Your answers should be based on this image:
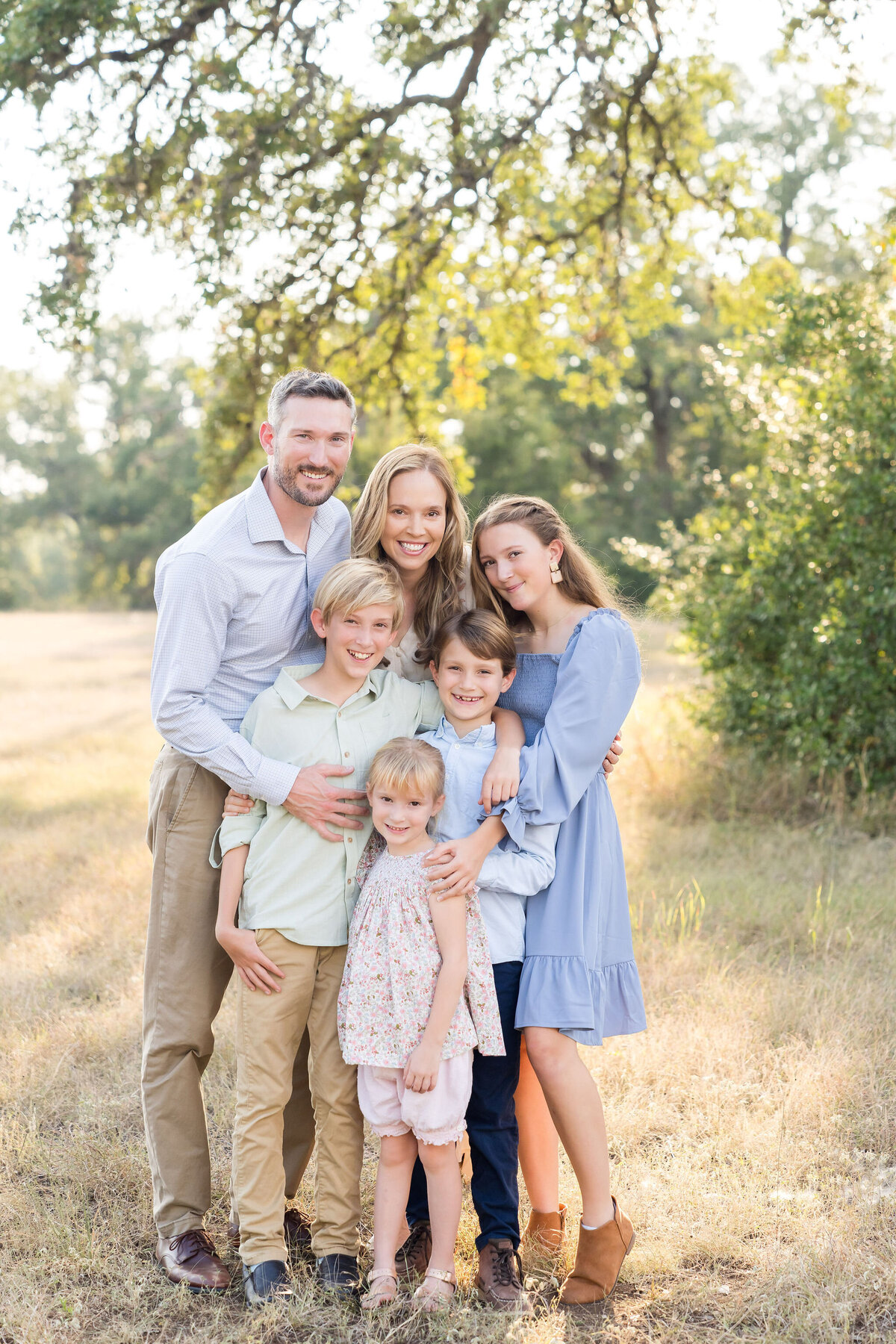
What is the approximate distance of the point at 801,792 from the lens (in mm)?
7406

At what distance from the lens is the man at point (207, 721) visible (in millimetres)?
2955

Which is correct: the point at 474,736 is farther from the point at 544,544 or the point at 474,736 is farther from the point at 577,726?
the point at 544,544

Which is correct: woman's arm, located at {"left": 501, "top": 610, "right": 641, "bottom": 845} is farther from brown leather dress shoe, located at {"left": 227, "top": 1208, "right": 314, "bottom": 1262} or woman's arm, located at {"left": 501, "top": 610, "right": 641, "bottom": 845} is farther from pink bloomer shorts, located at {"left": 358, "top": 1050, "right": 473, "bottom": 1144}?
brown leather dress shoe, located at {"left": 227, "top": 1208, "right": 314, "bottom": 1262}

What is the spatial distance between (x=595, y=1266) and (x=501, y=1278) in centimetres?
25

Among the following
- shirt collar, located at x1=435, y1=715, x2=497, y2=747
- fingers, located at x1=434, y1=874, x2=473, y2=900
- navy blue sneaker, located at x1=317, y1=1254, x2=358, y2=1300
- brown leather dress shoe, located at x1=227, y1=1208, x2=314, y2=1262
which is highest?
shirt collar, located at x1=435, y1=715, x2=497, y2=747

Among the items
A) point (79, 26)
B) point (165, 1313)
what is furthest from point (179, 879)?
point (79, 26)

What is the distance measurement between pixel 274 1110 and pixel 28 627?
28.0 meters

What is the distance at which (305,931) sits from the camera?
9.66 ft

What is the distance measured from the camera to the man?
116 inches

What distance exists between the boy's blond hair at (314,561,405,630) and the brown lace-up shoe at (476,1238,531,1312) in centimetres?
170

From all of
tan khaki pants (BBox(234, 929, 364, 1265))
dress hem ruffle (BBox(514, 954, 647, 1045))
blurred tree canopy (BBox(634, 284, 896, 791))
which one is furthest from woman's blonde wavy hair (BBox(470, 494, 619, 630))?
blurred tree canopy (BBox(634, 284, 896, 791))

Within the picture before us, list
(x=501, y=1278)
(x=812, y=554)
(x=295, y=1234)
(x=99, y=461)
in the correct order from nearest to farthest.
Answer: (x=501, y=1278), (x=295, y=1234), (x=812, y=554), (x=99, y=461)

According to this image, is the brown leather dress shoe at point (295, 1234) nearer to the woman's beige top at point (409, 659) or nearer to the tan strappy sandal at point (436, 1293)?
the tan strappy sandal at point (436, 1293)

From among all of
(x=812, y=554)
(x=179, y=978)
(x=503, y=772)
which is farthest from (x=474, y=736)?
(x=812, y=554)
